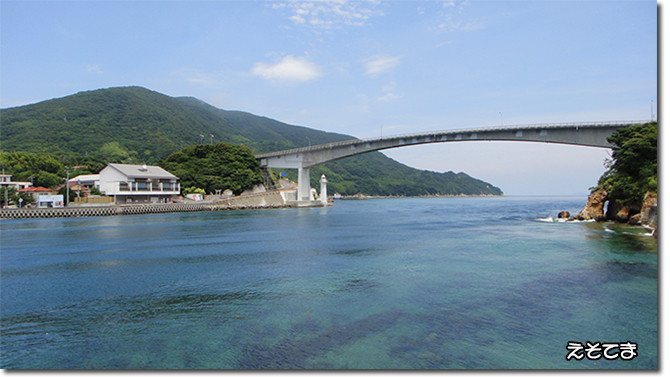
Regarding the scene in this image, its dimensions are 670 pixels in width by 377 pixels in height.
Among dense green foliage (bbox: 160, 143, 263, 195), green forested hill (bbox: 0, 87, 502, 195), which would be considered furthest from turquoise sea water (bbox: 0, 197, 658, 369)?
green forested hill (bbox: 0, 87, 502, 195)

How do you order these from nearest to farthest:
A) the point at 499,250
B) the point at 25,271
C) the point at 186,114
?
1. the point at 25,271
2. the point at 499,250
3. the point at 186,114

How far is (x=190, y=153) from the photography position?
6147 cm

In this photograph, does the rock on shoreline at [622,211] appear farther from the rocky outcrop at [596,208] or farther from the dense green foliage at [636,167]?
the dense green foliage at [636,167]

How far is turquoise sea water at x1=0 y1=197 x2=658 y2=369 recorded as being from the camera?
255 inches

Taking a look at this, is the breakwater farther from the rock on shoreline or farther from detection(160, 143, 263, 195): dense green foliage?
the rock on shoreline

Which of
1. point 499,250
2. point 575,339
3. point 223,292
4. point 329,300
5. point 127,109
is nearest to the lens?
point 575,339

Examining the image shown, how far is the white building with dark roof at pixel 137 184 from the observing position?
46.0 metres

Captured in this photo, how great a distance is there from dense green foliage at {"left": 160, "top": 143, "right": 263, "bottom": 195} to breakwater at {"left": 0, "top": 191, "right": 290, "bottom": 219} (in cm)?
362

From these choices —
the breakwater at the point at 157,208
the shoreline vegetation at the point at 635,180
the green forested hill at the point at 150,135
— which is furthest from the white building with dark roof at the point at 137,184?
the shoreline vegetation at the point at 635,180

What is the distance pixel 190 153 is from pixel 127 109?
2634 inches

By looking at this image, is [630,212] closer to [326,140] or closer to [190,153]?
[190,153]

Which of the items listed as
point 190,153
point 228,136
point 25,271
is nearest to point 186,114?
point 228,136

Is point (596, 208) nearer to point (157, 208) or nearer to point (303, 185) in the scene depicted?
point (303, 185)

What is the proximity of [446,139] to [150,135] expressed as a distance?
252ft
